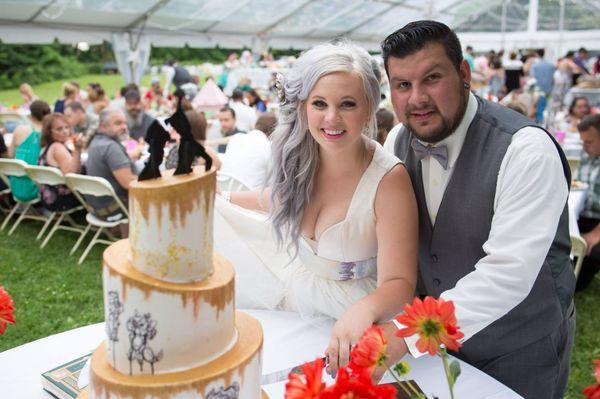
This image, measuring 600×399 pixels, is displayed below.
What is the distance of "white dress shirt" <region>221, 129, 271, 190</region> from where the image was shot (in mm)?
5082

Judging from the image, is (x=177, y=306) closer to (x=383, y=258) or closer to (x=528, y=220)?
(x=383, y=258)

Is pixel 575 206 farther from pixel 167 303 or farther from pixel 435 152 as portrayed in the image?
pixel 167 303

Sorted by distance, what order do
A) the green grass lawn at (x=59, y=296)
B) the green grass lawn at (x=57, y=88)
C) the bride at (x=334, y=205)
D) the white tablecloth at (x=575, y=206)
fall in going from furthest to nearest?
the green grass lawn at (x=57, y=88)
the white tablecloth at (x=575, y=206)
the green grass lawn at (x=59, y=296)
the bride at (x=334, y=205)

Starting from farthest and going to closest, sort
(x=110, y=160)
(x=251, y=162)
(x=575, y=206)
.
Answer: (x=110, y=160), (x=251, y=162), (x=575, y=206)

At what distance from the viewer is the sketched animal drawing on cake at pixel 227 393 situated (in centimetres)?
119

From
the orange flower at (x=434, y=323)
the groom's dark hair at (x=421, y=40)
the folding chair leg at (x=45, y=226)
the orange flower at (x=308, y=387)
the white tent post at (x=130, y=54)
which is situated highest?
the white tent post at (x=130, y=54)

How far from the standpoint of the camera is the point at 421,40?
5.61 ft

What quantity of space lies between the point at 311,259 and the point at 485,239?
65 cm

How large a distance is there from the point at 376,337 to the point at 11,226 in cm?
704

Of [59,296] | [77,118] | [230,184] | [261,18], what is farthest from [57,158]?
[261,18]

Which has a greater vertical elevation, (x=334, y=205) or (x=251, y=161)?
(x=334, y=205)

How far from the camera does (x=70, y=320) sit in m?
4.29

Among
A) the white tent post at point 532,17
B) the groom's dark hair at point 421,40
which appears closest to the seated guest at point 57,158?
the groom's dark hair at point 421,40

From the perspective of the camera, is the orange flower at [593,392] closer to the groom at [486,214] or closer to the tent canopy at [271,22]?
the groom at [486,214]
